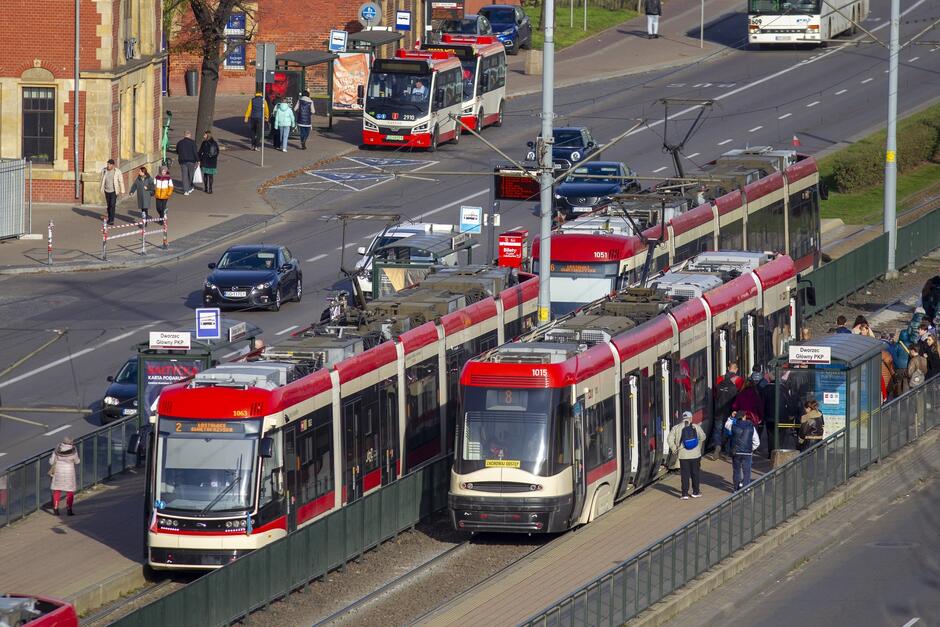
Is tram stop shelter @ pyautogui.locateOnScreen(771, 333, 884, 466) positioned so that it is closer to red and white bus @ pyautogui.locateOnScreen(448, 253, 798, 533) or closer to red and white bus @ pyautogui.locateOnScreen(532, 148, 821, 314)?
red and white bus @ pyautogui.locateOnScreen(448, 253, 798, 533)

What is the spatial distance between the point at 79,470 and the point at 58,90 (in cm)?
2497

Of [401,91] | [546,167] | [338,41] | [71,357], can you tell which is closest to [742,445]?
[546,167]

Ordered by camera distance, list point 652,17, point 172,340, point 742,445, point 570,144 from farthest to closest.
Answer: point 652,17
point 570,144
point 172,340
point 742,445

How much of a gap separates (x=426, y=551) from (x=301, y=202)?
28.4 metres

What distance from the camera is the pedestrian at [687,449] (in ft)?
93.2

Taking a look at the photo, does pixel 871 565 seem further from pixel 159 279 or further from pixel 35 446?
pixel 159 279

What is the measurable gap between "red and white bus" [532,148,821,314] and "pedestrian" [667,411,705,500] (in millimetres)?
7715

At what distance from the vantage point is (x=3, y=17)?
176ft

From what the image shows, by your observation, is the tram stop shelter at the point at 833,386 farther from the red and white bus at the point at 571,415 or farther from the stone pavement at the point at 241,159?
the stone pavement at the point at 241,159

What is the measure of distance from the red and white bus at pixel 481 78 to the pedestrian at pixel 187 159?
1041 centimetres

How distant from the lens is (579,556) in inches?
1020

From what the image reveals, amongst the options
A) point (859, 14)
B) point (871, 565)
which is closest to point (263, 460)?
point (871, 565)

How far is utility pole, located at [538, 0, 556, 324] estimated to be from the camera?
3089 cm

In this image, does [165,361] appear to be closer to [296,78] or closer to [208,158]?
[208,158]
